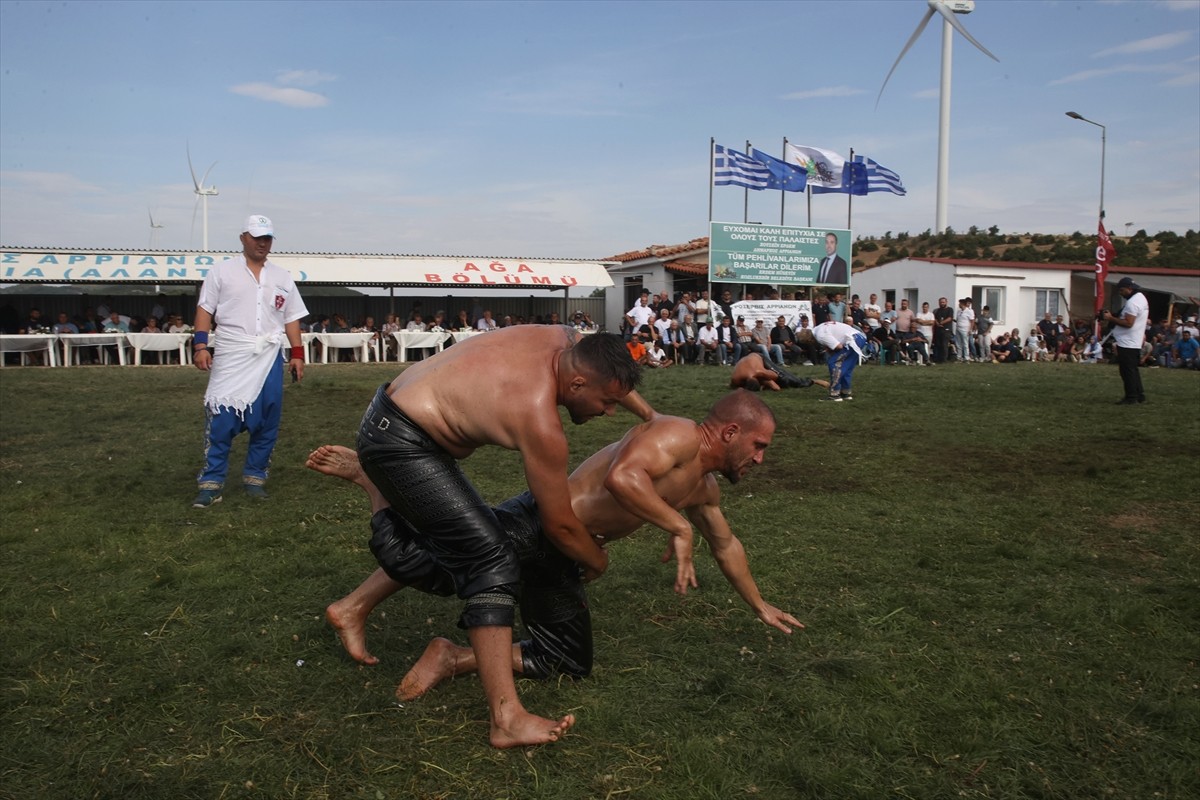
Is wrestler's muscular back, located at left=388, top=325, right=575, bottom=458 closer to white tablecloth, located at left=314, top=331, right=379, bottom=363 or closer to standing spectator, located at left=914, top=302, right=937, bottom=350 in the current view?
white tablecloth, located at left=314, top=331, right=379, bottom=363

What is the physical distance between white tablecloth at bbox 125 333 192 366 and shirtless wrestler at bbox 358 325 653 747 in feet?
70.0

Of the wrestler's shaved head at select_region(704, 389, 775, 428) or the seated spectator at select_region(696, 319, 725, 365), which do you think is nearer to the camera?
the wrestler's shaved head at select_region(704, 389, 775, 428)

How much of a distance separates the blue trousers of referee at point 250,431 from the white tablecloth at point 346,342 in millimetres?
17389

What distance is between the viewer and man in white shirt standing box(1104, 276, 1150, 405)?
13406 mm

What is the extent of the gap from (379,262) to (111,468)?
2115cm

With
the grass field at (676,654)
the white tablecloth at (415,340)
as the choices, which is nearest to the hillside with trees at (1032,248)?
the white tablecloth at (415,340)

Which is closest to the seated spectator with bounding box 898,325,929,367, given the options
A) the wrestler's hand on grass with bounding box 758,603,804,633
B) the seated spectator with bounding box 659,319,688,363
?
the seated spectator with bounding box 659,319,688,363

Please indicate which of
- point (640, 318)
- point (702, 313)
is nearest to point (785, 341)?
point (702, 313)

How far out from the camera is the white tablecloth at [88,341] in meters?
22.2

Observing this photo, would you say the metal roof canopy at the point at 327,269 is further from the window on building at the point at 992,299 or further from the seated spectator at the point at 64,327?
the window on building at the point at 992,299

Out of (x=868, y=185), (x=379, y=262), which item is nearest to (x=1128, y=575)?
(x=379, y=262)

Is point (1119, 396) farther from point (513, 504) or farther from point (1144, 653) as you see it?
point (513, 504)

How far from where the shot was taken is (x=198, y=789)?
3.08 meters

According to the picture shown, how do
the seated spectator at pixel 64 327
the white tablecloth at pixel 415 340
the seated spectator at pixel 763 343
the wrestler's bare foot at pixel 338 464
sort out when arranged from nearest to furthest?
1. the wrestler's bare foot at pixel 338 464
2. the seated spectator at pixel 763 343
3. the seated spectator at pixel 64 327
4. the white tablecloth at pixel 415 340
